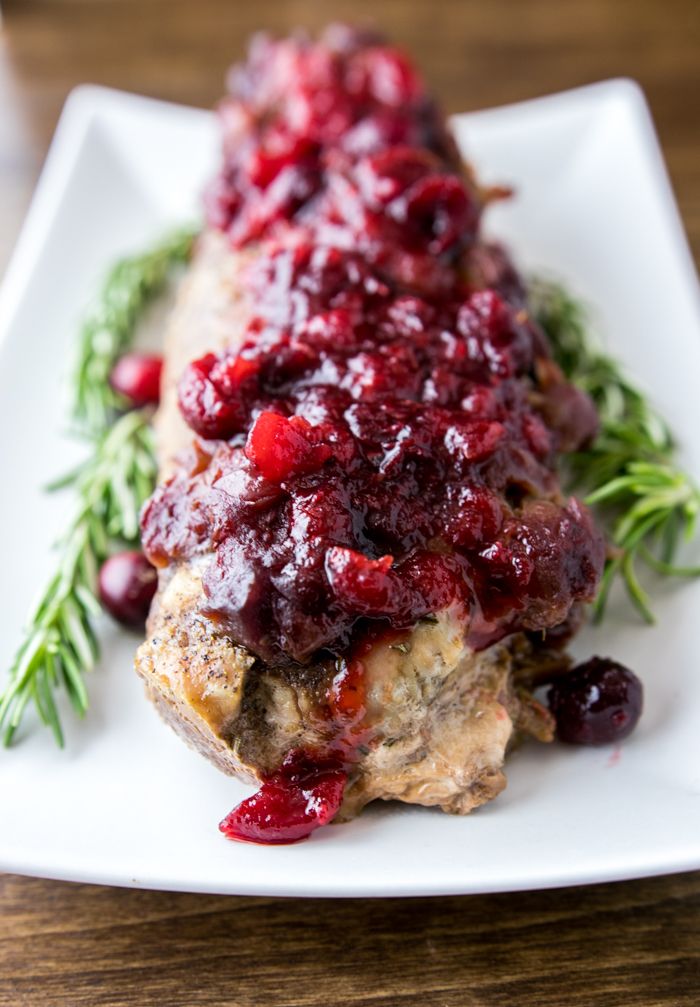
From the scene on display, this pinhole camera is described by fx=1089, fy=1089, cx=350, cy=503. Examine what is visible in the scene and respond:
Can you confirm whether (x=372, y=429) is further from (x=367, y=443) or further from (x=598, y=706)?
(x=598, y=706)

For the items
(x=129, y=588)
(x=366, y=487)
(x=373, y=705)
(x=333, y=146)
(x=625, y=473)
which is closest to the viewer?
(x=373, y=705)

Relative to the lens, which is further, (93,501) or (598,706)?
(93,501)

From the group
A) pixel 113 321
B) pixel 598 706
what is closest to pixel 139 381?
pixel 113 321

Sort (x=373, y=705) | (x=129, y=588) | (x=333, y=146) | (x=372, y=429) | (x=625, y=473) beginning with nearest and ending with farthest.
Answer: (x=373, y=705), (x=372, y=429), (x=129, y=588), (x=625, y=473), (x=333, y=146)

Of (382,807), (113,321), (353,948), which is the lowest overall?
(353,948)

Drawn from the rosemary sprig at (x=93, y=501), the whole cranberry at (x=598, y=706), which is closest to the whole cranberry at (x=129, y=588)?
the rosemary sprig at (x=93, y=501)

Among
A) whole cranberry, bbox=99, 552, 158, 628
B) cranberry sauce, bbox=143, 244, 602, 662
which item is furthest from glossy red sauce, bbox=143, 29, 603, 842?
whole cranberry, bbox=99, 552, 158, 628

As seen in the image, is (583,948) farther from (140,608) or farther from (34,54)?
(34,54)

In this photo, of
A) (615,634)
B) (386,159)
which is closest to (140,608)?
(615,634)
